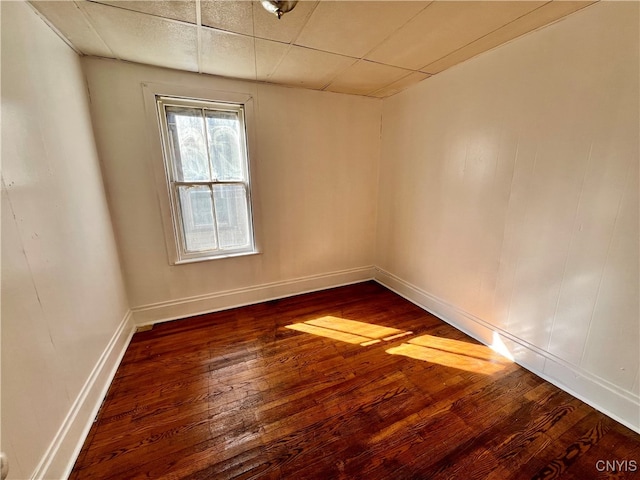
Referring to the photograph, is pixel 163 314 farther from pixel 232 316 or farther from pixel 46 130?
pixel 46 130

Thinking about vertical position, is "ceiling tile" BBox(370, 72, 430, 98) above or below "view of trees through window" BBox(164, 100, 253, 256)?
above

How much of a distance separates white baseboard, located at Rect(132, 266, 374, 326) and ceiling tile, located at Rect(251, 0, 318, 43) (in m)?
2.19

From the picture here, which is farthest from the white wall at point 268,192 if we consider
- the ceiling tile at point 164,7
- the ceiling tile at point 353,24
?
the ceiling tile at point 353,24

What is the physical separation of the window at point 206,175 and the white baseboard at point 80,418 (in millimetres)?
899

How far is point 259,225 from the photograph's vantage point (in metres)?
2.65

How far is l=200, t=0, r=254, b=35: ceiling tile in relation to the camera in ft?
4.35

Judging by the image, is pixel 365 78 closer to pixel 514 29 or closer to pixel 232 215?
pixel 514 29

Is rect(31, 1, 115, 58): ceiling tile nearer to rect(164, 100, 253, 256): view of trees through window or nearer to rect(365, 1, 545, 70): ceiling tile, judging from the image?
rect(164, 100, 253, 256): view of trees through window

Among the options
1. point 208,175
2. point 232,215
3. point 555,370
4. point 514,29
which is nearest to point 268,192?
point 232,215

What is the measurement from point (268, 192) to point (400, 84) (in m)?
1.67

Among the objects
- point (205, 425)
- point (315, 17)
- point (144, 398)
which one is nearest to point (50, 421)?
point (144, 398)

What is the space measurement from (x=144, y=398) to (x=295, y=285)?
5.49 feet

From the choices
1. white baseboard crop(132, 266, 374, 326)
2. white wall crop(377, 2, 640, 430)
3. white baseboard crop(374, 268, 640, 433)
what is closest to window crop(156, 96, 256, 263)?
white baseboard crop(132, 266, 374, 326)

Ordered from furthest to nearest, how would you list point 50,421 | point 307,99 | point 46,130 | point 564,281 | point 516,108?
point 307,99, point 516,108, point 564,281, point 46,130, point 50,421
